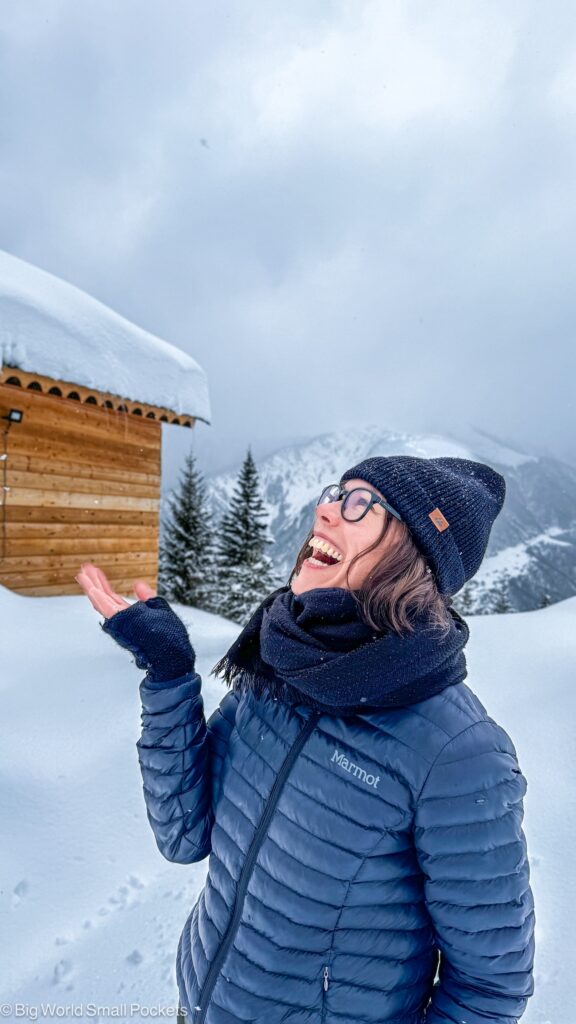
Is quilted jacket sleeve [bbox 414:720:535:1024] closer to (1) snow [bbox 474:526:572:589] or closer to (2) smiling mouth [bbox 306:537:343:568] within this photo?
(2) smiling mouth [bbox 306:537:343:568]

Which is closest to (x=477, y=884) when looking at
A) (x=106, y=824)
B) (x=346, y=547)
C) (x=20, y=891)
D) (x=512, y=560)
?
(x=346, y=547)

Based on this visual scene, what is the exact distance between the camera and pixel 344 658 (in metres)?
1.25

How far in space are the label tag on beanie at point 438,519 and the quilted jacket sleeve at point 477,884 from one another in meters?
0.59

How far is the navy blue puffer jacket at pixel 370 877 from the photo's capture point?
3.67 feet

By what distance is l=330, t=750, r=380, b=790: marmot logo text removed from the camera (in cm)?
123

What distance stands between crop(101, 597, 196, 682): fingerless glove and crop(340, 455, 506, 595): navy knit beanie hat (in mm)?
729

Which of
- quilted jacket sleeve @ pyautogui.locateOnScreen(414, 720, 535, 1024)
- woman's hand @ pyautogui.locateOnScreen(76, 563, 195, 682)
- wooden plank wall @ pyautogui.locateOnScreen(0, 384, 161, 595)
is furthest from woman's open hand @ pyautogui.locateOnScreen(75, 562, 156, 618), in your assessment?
wooden plank wall @ pyautogui.locateOnScreen(0, 384, 161, 595)

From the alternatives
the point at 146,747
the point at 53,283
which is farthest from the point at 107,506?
the point at 146,747

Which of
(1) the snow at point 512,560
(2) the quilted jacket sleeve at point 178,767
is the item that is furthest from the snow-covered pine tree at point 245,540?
(1) the snow at point 512,560

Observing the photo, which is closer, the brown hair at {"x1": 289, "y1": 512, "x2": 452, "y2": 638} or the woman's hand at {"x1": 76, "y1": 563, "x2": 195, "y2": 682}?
the brown hair at {"x1": 289, "y1": 512, "x2": 452, "y2": 638}

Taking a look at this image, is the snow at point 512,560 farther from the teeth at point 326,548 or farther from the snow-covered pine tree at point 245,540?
the teeth at point 326,548

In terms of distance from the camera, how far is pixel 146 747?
1499mm

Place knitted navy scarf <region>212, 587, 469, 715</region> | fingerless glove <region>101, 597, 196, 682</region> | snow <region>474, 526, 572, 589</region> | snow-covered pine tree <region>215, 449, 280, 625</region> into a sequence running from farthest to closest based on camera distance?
snow <region>474, 526, 572, 589</region>
snow-covered pine tree <region>215, 449, 280, 625</region>
fingerless glove <region>101, 597, 196, 682</region>
knitted navy scarf <region>212, 587, 469, 715</region>

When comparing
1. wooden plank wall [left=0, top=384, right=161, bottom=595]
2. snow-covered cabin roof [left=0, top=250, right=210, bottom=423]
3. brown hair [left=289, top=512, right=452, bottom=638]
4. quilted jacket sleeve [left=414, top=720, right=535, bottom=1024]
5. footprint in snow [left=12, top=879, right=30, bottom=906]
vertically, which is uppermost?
snow-covered cabin roof [left=0, top=250, right=210, bottom=423]
